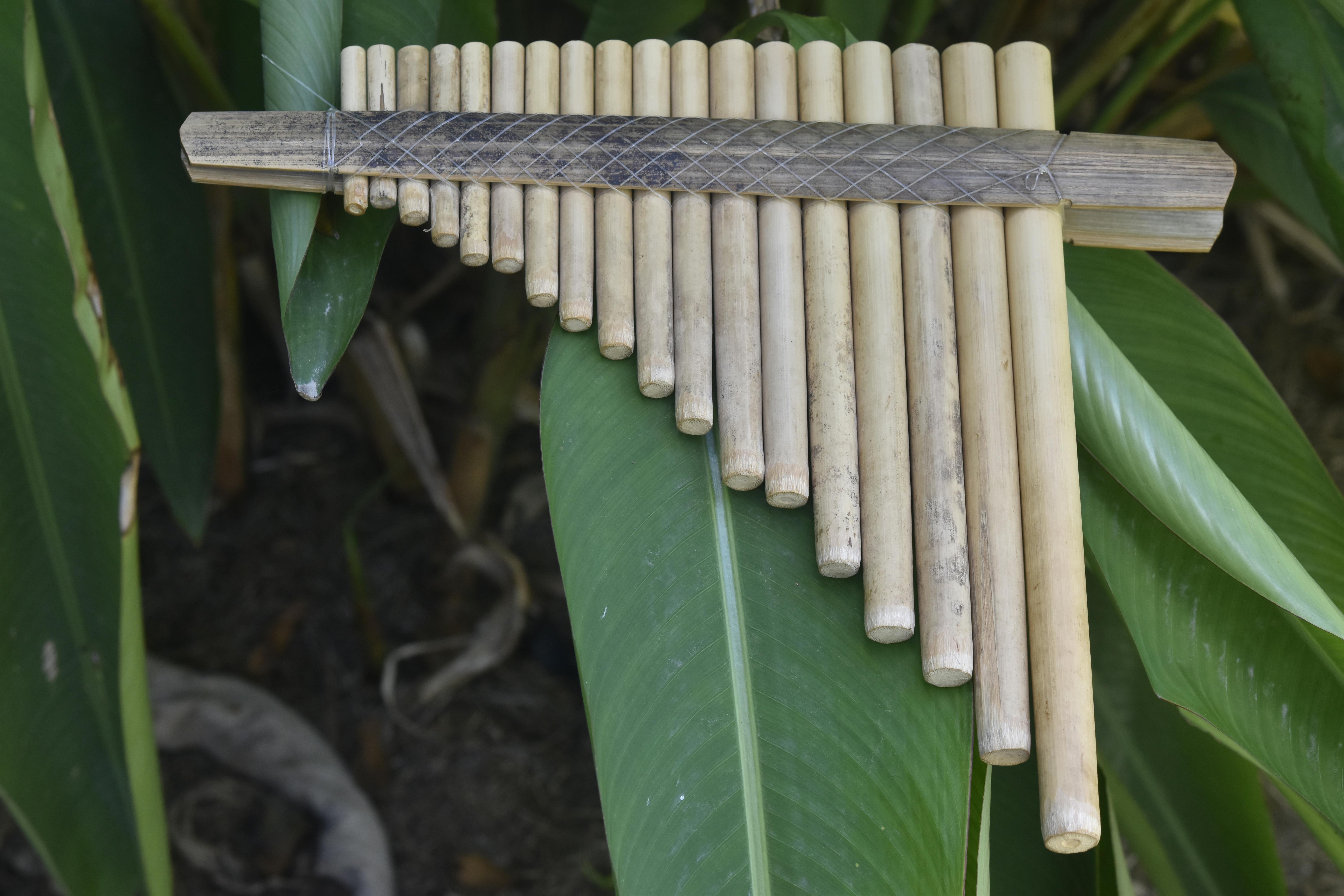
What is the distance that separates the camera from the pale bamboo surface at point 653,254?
0.71 m

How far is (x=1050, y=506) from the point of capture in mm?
682

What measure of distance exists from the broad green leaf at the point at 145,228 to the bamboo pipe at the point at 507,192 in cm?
48

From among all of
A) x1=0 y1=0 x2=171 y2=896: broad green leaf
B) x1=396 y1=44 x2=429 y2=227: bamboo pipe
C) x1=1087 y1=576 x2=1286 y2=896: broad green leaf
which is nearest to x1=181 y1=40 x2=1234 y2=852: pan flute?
x1=396 y1=44 x2=429 y2=227: bamboo pipe

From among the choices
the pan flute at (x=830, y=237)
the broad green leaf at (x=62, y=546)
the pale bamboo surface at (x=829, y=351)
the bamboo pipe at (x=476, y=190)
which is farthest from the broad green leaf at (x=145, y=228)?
the pale bamboo surface at (x=829, y=351)

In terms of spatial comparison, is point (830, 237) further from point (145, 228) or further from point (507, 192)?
point (145, 228)

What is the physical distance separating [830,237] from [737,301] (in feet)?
0.31

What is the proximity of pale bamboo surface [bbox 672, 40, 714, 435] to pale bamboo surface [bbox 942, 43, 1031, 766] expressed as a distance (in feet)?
0.65

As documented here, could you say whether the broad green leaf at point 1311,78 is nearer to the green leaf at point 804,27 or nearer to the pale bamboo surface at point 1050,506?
the pale bamboo surface at point 1050,506

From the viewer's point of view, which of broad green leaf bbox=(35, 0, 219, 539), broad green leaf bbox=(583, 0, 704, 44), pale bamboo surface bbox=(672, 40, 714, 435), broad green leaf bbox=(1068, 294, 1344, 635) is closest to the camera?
broad green leaf bbox=(1068, 294, 1344, 635)

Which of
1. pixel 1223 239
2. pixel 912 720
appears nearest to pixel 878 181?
pixel 912 720

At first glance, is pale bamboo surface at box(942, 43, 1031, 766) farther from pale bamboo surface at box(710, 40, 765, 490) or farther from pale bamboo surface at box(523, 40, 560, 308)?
pale bamboo surface at box(523, 40, 560, 308)

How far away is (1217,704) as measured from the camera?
0.68 meters

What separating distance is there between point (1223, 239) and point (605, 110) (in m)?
1.26

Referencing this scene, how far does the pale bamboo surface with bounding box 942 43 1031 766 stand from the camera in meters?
0.67
